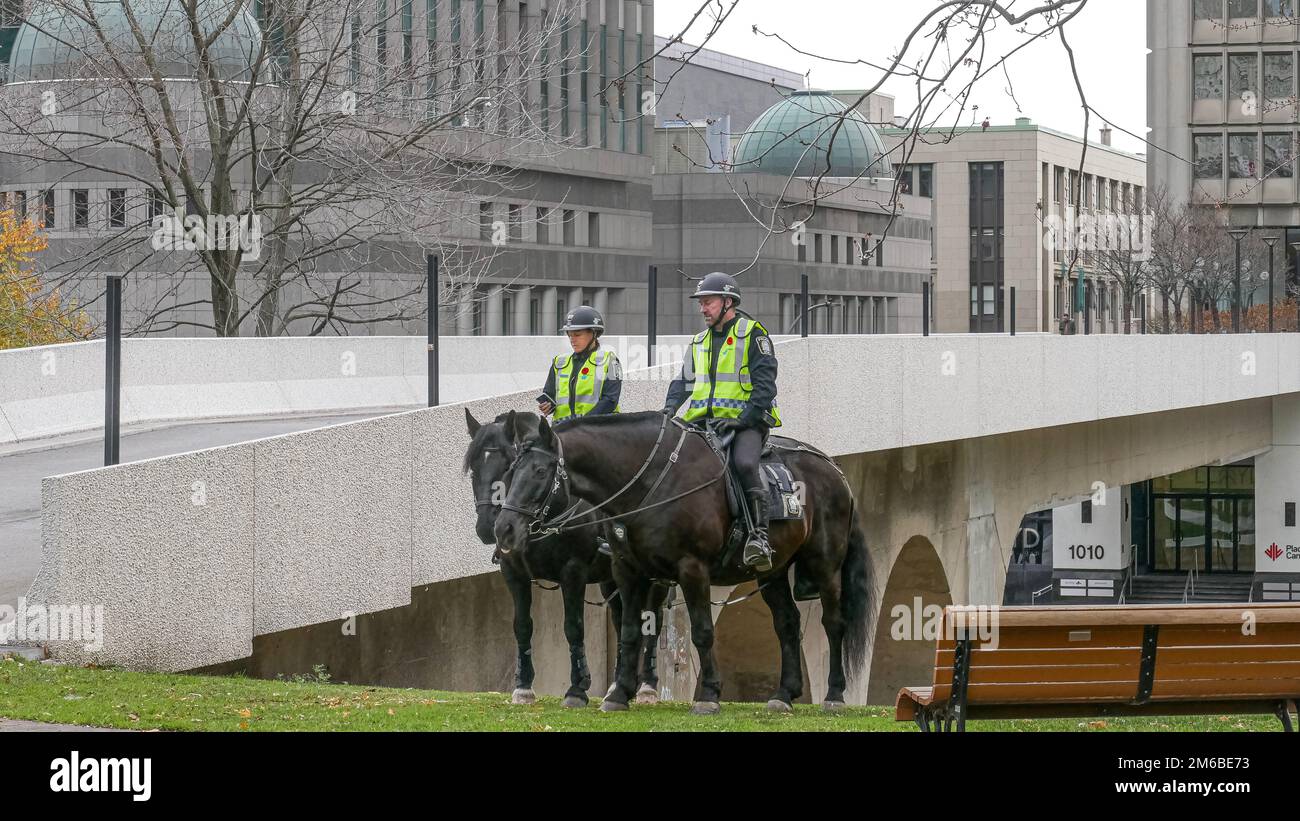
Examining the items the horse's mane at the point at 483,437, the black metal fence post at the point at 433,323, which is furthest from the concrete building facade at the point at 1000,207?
the horse's mane at the point at 483,437

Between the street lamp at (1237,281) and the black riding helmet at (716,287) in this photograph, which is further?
the street lamp at (1237,281)

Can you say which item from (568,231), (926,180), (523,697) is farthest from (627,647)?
(926,180)

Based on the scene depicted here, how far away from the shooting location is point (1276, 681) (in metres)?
8.76

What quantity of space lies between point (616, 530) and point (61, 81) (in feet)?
64.9

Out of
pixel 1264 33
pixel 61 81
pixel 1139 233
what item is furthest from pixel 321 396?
pixel 1264 33

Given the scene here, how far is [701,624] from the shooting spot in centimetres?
1088

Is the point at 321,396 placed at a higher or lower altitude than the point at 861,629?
higher

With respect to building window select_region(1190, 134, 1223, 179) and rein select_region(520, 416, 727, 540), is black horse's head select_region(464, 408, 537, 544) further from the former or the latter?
building window select_region(1190, 134, 1223, 179)

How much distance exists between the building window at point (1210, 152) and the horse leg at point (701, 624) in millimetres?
77439

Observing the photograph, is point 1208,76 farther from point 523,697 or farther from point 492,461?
point 492,461

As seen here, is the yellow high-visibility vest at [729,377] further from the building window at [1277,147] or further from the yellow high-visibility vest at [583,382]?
the building window at [1277,147]

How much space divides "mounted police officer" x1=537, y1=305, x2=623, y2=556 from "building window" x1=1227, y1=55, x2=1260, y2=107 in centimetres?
7757

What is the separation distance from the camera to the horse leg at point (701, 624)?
10.7 metres
